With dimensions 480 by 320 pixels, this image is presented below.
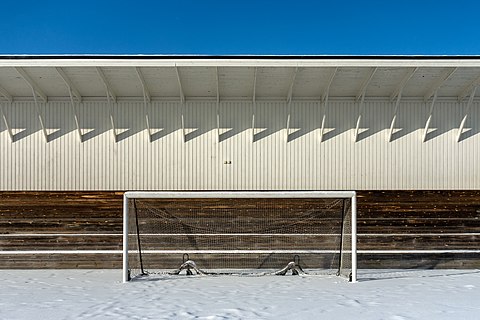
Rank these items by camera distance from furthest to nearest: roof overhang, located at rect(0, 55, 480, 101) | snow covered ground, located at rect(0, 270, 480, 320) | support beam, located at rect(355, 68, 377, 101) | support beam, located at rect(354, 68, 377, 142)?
support beam, located at rect(354, 68, 377, 142), support beam, located at rect(355, 68, 377, 101), roof overhang, located at rect(0, 55, 480, 101), snow covered ground, located at rect(0, 270, 480, 320)

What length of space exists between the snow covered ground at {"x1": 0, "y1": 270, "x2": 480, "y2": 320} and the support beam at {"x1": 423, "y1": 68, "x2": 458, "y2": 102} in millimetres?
6213

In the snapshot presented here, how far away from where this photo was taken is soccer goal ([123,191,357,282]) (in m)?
12.1

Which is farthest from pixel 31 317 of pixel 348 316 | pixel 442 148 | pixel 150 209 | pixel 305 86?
pixel 442 148

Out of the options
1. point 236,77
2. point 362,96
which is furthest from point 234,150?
point 362,96

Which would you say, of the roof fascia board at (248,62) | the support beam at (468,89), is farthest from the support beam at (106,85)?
the support beam at (468,89)

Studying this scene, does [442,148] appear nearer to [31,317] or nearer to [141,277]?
[141,277]

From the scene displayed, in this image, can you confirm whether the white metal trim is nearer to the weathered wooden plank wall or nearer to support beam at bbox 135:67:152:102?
support beam at bbox 135:67:152:102

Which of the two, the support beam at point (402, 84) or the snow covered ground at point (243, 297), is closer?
the snow covered ground at point (243, 297)

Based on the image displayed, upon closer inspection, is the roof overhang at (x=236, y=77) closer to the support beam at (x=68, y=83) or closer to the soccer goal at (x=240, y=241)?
the support beam at (x=68, y=83)

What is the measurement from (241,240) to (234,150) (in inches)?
157

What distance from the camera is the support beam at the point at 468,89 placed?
14.4m

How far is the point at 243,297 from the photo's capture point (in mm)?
8625

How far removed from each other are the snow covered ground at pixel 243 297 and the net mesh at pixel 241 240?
1059 millimetres

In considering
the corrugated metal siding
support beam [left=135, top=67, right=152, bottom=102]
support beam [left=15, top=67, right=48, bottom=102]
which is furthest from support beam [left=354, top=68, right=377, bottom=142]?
support beam [left=15, top=67, right=48, bottom=102]
